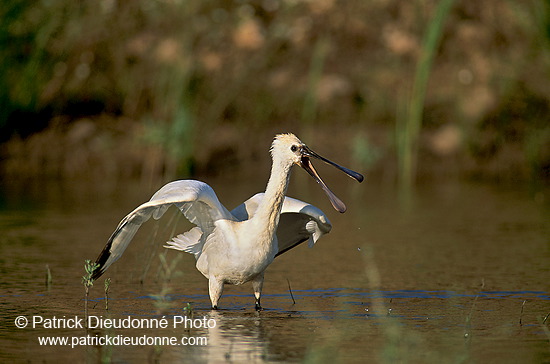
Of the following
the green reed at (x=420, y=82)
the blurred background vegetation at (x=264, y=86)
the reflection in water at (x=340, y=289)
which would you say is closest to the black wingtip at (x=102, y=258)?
the reflection in water at (x=340, y=289)

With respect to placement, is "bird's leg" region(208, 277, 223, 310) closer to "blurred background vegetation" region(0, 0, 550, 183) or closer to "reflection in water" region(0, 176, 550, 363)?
"reflection in water" region(0, 176, 550, 363)

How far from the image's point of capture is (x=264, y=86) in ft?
68.4

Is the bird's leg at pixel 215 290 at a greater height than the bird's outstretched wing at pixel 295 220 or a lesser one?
lesser

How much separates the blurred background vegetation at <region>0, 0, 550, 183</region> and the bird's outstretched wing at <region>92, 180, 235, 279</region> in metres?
8.29

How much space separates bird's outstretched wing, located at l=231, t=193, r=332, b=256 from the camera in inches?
349

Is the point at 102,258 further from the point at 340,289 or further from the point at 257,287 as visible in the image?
the point at 340,289

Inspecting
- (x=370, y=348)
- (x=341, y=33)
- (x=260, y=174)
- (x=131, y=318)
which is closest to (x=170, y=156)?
(x=260, y=174)

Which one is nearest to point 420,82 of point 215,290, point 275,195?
point 275,195

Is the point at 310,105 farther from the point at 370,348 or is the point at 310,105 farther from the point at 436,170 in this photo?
the point at 370,348

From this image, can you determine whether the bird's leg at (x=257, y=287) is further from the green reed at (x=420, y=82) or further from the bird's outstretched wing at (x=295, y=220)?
the green reed at (x=420, y=82)

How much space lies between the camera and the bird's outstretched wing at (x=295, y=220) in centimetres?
888

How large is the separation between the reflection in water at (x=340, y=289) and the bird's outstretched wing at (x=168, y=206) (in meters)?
0.43

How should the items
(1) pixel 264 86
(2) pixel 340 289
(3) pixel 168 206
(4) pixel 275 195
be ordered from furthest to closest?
(1) pixel 264 86 < (2) pixel 340 289 < (4) pixel 275 195 < (3) pixel 168 206

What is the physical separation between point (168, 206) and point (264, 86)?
501 inches
